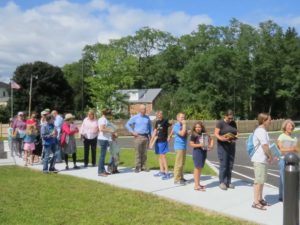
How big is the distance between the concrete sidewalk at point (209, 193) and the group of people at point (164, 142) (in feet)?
0.77

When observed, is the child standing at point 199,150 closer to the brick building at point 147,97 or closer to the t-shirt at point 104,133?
the t-shirt at point 104,133

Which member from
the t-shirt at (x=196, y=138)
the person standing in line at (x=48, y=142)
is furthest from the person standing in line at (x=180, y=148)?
the person standing in line at (x=48, y=142)

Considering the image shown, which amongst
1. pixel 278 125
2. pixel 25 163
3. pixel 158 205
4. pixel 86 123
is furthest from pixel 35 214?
pixel 278 125

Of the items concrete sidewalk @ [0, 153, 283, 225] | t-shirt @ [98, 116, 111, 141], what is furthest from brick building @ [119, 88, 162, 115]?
concrete sidewalk @ [0, 153, 283, 225]

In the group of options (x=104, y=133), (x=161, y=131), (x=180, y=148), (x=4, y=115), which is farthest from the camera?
(x=4, y=115)

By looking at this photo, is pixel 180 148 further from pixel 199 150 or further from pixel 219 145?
pixel 219 145

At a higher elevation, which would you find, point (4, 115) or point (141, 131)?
point (141, 131)

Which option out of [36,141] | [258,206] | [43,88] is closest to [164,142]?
[258,206]

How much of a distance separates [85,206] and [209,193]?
2.72 meters

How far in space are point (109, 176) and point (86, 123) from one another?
210 cm

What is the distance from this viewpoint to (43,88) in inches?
2965

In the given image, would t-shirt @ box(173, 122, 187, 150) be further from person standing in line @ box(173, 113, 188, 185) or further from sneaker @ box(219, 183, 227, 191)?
sneaker @ box(219, 183, 227, 191)

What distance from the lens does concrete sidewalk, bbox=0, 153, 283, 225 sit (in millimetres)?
8094

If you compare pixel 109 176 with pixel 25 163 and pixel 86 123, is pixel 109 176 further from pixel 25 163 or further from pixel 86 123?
pixel 25 163
